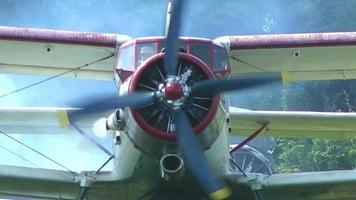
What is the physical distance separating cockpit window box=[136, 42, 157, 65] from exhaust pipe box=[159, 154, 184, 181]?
98 centimetres

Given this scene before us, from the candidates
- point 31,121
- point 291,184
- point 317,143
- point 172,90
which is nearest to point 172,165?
point 172,90

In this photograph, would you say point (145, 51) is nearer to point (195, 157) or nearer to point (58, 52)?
point (195, 157)

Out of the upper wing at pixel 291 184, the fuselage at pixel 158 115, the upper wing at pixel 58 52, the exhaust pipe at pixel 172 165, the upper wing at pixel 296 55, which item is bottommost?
the upper wing at pixel 291 184

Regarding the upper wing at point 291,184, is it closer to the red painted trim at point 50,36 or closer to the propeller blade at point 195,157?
the propeller blade at point 195,157

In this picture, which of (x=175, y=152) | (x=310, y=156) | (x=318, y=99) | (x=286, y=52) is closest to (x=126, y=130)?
(x=175, y=152)

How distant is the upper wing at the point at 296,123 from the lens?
11656 mm

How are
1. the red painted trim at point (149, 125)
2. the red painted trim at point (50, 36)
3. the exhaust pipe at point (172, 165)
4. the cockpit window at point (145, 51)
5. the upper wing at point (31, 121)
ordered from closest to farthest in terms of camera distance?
the red painted trim at point (149, 125)
the exhaust pipe at point (172, 165)
the cockpit window at point (145, 51)
the red painted trim at point (50, 36)
the upper wing at point (31, 121)

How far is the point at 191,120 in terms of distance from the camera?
27.0ft

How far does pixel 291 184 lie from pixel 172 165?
1.66 m

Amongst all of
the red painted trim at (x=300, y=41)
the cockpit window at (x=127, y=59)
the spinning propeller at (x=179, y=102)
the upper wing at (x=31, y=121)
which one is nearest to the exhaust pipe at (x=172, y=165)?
the spinning propeller at (x=179, y=102)

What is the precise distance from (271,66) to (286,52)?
356 mm

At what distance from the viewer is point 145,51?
8.73 metres

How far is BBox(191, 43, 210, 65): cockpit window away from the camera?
28.7ft

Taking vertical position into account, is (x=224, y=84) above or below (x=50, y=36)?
below
